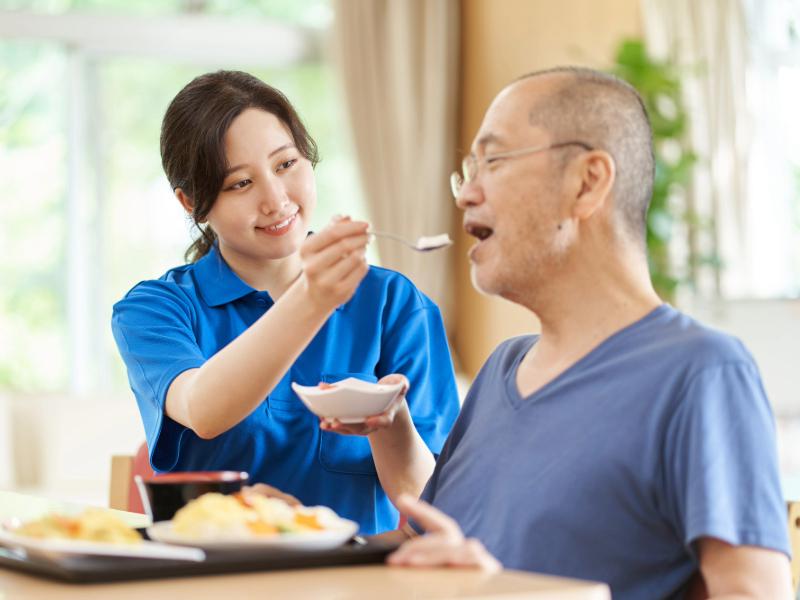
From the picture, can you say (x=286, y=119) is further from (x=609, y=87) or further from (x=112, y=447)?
(x=112, y=447)

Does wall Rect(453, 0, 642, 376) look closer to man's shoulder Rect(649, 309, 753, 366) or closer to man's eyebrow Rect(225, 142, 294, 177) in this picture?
man's eyebrow Rect(225, 142, 294, 177)

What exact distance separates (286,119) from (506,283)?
69cm

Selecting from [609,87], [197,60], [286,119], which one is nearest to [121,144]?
[197,60]

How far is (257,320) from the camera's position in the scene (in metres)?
1.90

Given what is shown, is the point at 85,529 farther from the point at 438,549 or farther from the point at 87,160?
the point at 87,160

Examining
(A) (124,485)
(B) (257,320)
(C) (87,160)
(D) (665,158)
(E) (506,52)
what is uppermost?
(E) (506,52)

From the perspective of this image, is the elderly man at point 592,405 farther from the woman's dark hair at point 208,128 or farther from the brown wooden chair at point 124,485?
the brown wooden chair at point 124,485

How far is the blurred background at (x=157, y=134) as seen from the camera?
18.6 feet

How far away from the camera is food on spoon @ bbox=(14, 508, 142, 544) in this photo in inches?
45.3

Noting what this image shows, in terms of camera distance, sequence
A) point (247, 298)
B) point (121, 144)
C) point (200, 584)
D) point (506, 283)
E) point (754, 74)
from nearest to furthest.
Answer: point (200, 584)
point (506, 283)
point (247, 298)
point (754, 74)
point (121, 144)

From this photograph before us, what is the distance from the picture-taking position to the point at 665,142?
16.0 ft

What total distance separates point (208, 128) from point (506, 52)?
4.42 m

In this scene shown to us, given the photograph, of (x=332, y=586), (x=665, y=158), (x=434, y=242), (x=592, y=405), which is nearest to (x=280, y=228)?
(x=434, y=242)

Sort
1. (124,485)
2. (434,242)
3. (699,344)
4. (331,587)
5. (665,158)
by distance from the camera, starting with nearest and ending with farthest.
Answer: (331,587) < (699,344) < (434,242) < (124,485) < (665,158)
